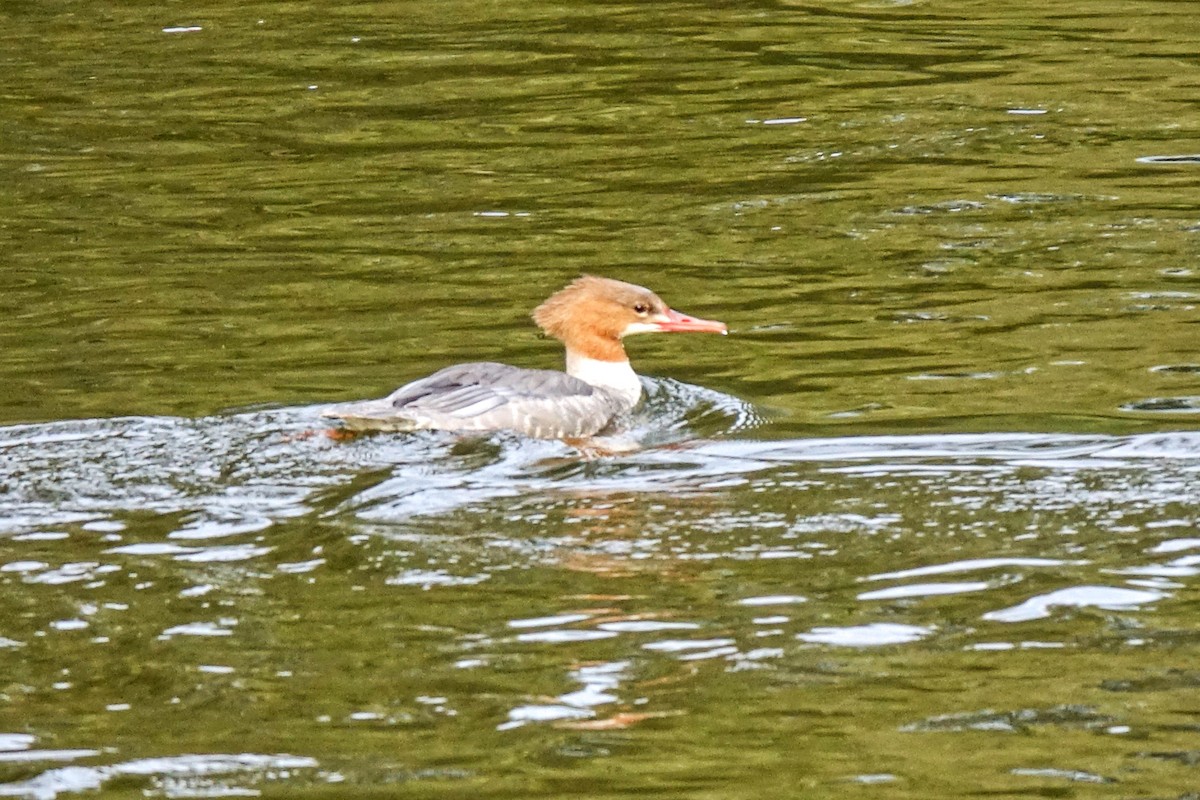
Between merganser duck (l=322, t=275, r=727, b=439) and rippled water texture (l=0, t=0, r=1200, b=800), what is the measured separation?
14 cm

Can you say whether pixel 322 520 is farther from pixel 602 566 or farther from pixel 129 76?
pixel 129 76

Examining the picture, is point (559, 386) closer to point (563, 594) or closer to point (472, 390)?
point (472, 390)

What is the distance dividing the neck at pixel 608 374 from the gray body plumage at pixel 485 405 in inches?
18.5

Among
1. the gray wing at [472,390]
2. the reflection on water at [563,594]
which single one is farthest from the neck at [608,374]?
the reflection on water at [563,594]

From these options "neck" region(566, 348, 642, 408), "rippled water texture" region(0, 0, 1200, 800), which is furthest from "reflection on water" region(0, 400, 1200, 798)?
"neck" region(566, 348, 642, 408)

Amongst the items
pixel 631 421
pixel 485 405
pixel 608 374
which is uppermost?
pixel 485 405

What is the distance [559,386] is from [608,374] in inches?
30.8

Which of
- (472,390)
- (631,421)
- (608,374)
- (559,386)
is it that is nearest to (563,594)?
(472,390)

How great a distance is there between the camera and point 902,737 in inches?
217

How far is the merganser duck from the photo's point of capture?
27.8 ft

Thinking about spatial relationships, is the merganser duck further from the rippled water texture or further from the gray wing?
the rippled water texture

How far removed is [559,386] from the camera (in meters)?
9.08

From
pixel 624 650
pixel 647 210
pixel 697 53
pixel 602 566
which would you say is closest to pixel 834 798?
pixel 624 650

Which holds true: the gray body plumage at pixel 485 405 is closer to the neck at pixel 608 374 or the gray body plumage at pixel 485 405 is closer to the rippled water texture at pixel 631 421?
the rippled water texture at pixel 631 421
